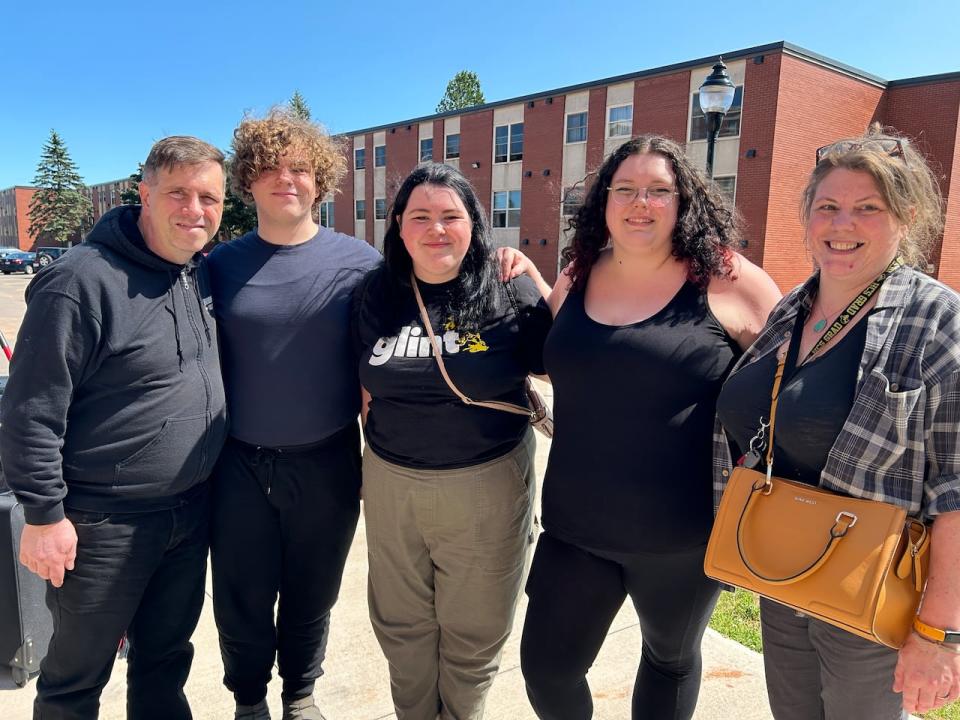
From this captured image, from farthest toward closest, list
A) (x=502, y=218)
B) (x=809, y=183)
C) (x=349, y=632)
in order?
(x=502, y=218), (x=349, y=632), (x=809, y=183)

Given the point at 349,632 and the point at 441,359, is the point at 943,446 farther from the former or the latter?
the point at 349,632

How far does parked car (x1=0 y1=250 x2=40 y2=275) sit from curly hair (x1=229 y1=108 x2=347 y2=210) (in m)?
52.3

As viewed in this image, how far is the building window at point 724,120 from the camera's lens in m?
21.8

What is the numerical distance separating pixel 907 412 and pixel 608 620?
45.5 inches

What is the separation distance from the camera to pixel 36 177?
67.6 meters

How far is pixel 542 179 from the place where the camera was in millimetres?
28094

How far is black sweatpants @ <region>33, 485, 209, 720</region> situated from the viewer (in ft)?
6.90

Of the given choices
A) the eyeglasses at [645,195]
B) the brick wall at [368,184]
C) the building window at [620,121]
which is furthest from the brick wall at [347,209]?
the eyeglasses at [645,195]

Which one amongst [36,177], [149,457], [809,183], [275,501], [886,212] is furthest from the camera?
[36,177]

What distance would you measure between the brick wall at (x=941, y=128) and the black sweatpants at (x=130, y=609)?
25039 mm

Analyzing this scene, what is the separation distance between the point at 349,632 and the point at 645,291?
2.29 m

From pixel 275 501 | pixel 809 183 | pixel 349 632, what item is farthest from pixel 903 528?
pixel 349 632

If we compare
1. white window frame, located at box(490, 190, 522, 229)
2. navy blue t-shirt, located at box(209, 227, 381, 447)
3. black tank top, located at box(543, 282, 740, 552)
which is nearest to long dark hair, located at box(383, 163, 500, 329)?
navy blue t-shirt, located at box(209, 227, 381, 447)

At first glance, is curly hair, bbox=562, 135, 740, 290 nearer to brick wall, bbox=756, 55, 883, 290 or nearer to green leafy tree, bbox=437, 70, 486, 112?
brick wall, bbox=756, 55, 883, 290
